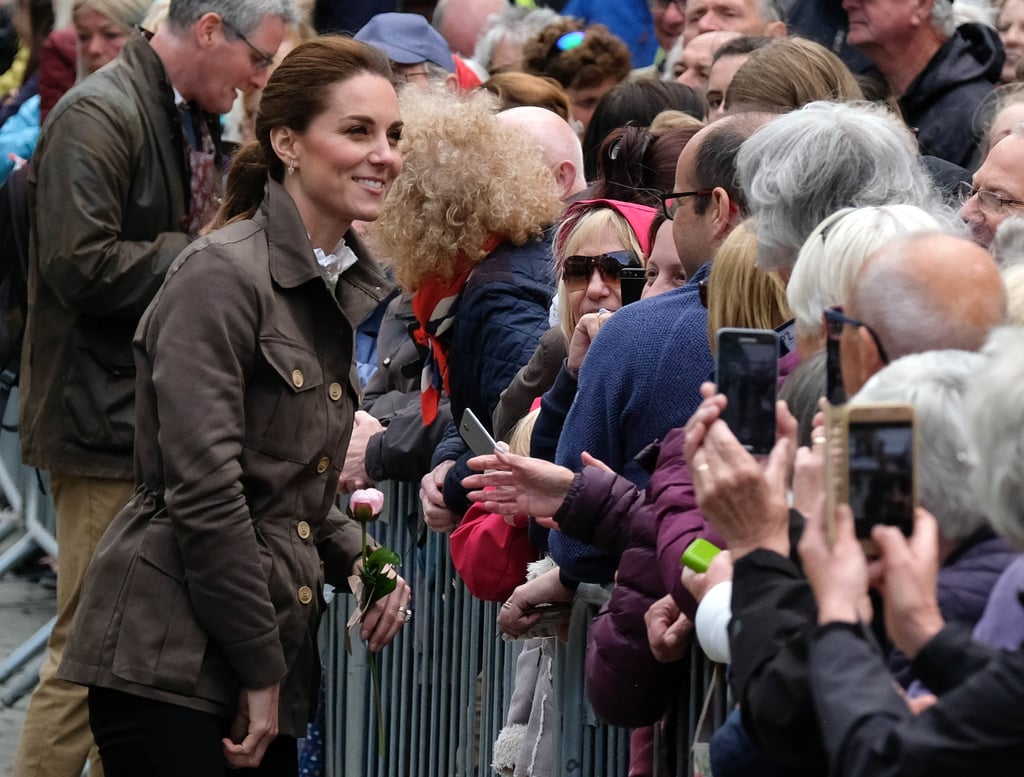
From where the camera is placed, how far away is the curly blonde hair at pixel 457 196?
5.18m

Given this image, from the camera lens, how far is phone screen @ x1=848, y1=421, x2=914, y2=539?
2254mm

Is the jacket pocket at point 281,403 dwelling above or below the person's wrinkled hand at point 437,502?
above

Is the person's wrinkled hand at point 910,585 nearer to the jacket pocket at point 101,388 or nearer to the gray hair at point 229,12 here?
the jacket pocket at point 101,388

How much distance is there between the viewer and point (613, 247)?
472 centimetres

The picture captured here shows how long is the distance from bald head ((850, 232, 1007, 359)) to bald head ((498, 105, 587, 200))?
310 centimetres

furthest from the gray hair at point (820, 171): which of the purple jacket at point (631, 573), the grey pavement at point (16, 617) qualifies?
the grey pavement at point (16, 617)

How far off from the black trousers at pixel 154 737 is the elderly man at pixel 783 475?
64.9 inches

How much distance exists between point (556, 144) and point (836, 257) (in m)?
2.81

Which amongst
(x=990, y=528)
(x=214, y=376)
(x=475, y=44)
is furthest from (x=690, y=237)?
(x=475, y=44)

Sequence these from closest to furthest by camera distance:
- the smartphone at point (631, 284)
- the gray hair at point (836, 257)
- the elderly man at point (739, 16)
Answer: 1. the gray hair at point (836, 257)
2. the smartphone at point (631, 284)
3. the elderly man at point (739, 16)

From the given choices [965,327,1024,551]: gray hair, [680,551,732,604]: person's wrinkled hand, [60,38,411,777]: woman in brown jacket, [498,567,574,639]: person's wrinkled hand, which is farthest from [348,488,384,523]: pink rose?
[965,327,1024,551]: gray hair

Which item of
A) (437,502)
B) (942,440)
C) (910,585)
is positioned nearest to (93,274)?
(437,502)

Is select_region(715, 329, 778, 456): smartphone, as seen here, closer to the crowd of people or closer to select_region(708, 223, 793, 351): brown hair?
the crowd of people

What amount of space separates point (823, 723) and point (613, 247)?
103 inches
